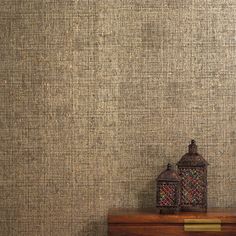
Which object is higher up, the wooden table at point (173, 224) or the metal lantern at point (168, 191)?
the metal lantern at point (168, 191)

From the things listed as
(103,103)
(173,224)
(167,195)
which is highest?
(103,103)

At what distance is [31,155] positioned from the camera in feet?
8.52

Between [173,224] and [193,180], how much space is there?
0.78 ft

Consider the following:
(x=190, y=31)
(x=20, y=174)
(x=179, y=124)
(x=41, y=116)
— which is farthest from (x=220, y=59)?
(x=20, y=174)

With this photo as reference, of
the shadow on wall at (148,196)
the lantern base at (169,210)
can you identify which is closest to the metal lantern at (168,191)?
the lantern base at (169,210)

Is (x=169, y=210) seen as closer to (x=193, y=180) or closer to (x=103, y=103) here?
(x=193, y=180)

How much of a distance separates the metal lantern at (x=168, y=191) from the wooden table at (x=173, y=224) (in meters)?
0.05

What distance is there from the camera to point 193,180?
8.02ft

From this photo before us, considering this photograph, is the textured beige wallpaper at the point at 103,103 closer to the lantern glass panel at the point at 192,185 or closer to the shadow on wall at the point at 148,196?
the shadow on wall at the point at 148,196

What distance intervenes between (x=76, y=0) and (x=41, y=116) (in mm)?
559

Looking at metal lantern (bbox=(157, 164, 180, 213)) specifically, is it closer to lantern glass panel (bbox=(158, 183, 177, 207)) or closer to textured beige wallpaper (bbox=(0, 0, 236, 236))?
lantern glass panel (bbox=(158, 183, 177, 207))

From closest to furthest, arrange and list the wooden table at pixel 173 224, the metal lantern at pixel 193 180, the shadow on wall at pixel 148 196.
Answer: the wooden table at pixel 173 224, the metal lantern at pixel 193 180, the shadow on wall at pixel 148 196

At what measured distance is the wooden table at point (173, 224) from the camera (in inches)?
90.4

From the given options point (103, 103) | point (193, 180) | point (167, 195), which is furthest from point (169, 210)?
point (103, 103)
